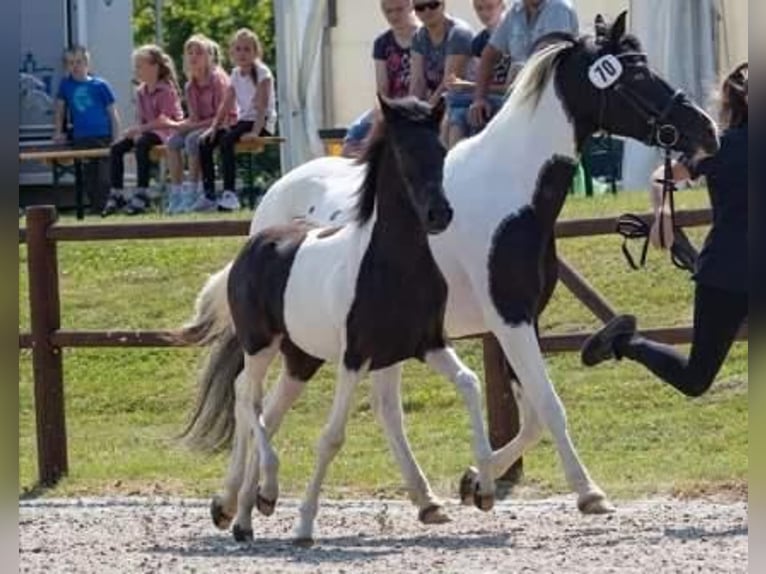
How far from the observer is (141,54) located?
1658 centimetres

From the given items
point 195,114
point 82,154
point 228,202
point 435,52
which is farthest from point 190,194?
point 435,52

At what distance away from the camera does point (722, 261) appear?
274 inches

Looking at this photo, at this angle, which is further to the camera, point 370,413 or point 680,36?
point 680,36

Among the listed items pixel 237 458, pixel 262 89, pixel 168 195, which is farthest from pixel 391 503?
pixel 168 195

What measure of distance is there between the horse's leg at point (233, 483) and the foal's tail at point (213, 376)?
0.49m

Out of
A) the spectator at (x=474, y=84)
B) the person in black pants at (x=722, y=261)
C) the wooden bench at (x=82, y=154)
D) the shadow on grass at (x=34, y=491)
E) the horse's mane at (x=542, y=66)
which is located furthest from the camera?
the wooden bench at (x=82, y=154)

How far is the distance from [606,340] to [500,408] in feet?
6.01

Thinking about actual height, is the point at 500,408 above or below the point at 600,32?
below

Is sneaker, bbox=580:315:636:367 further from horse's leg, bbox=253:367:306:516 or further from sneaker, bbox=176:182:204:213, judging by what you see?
sneaker, bbox=176:182:204:213

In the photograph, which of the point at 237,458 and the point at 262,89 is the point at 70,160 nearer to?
the point at 262,89

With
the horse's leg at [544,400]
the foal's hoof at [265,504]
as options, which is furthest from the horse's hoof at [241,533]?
the horse's leg at [544,400]

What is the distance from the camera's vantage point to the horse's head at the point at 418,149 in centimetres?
698

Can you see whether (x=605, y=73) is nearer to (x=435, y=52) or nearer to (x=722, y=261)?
(x=722, y=261)

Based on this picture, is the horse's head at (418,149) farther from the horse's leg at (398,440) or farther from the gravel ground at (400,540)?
the gravel ground at (400,540)
